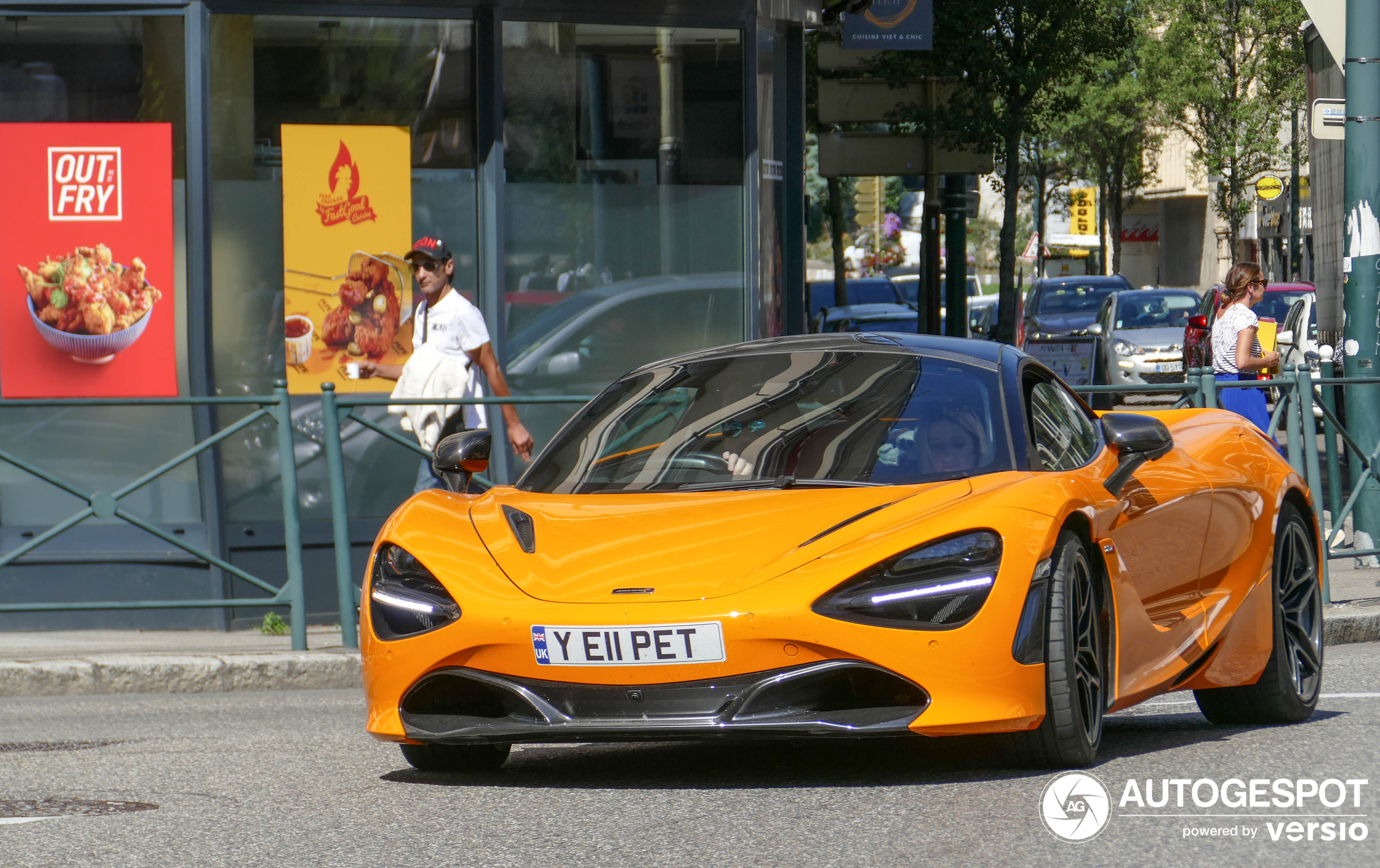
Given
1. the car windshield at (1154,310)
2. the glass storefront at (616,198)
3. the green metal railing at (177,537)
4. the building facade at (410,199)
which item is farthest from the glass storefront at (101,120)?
the car windshield at (1154,310)

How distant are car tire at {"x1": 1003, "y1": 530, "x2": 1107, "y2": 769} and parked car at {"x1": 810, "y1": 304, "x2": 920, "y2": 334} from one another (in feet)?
64.4

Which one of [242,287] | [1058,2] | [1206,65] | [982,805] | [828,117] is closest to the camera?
[982,805]

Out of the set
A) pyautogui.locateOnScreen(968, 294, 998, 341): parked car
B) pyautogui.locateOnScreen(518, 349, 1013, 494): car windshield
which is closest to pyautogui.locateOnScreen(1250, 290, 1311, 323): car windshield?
pyautogui.locateOnScreen(968, 294, 998, 341): parked car

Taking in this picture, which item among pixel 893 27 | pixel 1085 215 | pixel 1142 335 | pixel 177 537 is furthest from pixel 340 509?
pixel 1085 215

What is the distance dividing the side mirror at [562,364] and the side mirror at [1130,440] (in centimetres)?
589

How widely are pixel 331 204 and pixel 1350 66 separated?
597 cm

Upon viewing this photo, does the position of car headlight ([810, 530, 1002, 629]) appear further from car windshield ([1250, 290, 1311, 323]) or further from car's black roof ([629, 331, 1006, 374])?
car windshield ([1250, 290, 1311, 323])

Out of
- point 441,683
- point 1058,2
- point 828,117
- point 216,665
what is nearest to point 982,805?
point 441,683

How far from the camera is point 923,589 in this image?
184 inches

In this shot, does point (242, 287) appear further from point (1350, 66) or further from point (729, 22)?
point (1350, 66)

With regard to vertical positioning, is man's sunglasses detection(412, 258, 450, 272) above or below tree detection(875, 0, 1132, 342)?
below

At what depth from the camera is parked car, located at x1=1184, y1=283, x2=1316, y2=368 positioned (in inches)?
942

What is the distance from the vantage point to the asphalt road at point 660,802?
4.28 m

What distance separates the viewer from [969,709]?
467cm
